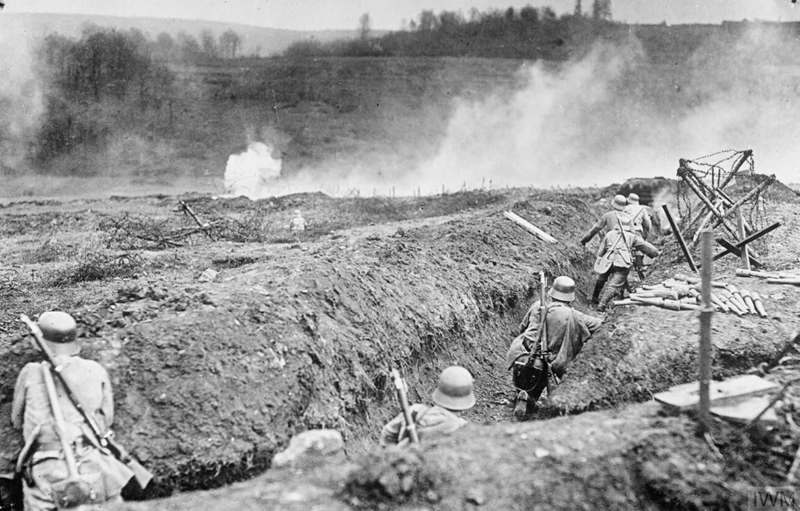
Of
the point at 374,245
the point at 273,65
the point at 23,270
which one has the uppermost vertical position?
the point at 273,65

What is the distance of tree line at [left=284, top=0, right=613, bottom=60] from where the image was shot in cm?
4253

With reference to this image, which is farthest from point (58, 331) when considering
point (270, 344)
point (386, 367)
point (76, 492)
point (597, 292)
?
point (597, 292)

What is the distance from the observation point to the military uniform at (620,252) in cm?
1053

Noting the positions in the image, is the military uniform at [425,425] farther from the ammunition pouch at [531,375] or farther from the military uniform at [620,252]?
the military uniform at [620,252]

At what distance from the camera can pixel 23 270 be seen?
1235 centimetres

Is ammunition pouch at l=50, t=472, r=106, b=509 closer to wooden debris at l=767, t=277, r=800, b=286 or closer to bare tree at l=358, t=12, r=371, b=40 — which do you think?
wooden debris at l=767, t=277, r=800, b=286

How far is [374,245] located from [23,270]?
293 inches

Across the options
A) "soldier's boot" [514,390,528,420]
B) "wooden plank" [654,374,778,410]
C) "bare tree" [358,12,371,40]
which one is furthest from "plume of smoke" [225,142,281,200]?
"wooden plank" [654,374,778,410]

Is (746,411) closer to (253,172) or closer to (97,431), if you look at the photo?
(97,431)

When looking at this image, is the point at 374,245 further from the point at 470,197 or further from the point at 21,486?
the point at 470,197

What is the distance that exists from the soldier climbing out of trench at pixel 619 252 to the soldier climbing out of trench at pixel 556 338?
127 inches

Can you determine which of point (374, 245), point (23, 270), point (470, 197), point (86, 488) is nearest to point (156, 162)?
point (470, 197)

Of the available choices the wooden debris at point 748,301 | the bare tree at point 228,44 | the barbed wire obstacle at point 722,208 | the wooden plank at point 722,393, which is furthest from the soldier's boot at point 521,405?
the bare tree at point 228,44

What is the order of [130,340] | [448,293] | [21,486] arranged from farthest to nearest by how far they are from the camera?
[448,293] < [130,340] < [21,486]
